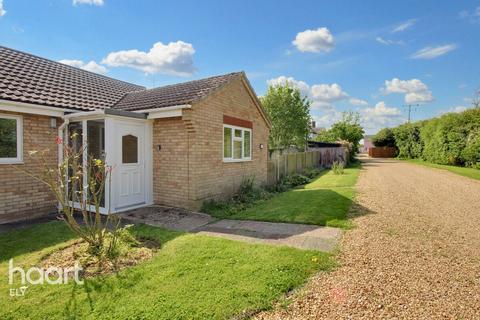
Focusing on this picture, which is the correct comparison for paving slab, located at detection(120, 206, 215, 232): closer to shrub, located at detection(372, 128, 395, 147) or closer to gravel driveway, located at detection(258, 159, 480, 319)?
gravel driveway, located at detection(258, 159, 480, 319)

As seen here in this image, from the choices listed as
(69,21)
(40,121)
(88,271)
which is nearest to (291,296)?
(88,271)

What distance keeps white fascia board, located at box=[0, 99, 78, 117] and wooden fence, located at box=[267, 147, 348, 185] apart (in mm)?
9549

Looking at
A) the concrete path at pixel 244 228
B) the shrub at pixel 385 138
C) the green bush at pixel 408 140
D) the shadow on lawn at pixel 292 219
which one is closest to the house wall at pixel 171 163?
the concrete path at pixel 244 228

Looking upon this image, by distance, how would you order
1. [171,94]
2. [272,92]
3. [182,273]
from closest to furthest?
[182,273]
[171,94]
[272,92]

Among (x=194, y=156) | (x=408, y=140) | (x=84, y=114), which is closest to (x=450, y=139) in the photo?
(x=408, y=140)

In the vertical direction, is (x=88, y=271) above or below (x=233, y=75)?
below

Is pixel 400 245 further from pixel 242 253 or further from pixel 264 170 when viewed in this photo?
pixel 264 170

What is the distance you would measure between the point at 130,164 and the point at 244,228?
4175 mm

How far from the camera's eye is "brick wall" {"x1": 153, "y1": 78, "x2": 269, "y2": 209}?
858 centimetres

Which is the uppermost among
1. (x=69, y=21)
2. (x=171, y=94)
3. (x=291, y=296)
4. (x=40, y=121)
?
(x=69, y=21)

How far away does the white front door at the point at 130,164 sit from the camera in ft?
26.6

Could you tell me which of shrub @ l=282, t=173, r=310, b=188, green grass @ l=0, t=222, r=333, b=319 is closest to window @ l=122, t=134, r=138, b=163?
green grass @ l=0, t=222, r=333, b=319

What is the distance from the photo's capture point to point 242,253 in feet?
16.5

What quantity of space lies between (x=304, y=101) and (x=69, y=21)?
924 inches
